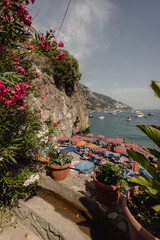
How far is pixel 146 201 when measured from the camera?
1915 millimetres

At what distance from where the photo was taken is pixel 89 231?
91.0 inches

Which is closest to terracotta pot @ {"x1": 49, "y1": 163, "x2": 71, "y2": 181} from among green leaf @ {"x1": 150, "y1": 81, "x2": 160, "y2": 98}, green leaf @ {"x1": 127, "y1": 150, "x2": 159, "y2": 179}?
green leaf @ {"x1": 127, "y1": 150, "x2": 159, "y2": 179}

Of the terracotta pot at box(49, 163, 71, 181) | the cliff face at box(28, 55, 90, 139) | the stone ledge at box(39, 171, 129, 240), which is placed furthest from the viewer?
the cliff face at box(28, 55, 90, 139)

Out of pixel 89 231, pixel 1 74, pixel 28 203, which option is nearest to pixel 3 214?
pixel 28 203

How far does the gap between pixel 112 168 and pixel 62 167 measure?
1.53 metres

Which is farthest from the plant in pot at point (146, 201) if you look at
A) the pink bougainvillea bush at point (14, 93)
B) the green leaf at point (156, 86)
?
the pink bougainvillea bush at point (14, 93)

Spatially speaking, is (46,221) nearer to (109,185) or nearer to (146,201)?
(109,185)

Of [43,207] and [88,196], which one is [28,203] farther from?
[88,196]

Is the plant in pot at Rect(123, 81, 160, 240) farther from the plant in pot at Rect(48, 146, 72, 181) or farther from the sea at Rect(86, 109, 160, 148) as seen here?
the sea at Rect(86, 109, 160, 148)

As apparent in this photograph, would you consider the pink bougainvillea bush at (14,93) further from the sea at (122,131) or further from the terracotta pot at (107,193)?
the sea at (122,131)

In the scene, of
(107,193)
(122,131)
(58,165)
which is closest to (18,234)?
(58,165)

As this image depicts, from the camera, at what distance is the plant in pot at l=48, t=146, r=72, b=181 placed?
3330mm

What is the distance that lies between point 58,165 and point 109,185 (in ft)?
5.45

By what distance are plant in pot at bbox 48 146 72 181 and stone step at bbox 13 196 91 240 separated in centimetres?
74
